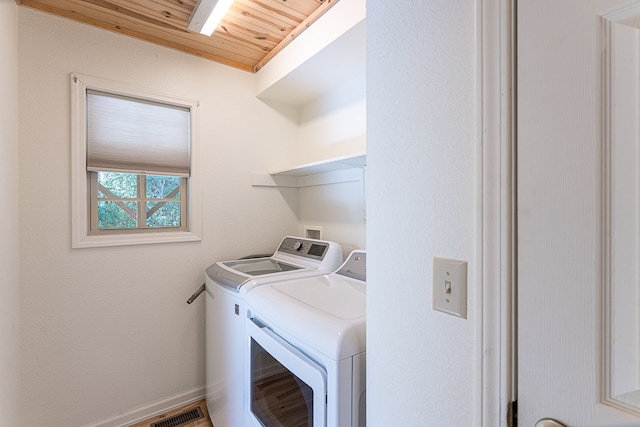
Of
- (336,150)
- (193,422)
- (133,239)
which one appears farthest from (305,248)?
(193,422)

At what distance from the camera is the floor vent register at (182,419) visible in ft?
5.77

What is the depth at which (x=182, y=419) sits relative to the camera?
1.80 metres

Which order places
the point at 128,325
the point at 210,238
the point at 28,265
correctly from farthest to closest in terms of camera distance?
the point at 210,238
the point at 128,325
the point at 28,265

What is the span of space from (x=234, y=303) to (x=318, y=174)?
1.16 metres

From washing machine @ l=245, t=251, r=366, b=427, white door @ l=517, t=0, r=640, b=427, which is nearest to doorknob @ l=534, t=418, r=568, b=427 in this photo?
white door @ l=517, t=0, r=640, b=427

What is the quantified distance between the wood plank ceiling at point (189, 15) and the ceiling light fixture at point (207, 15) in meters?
0.06

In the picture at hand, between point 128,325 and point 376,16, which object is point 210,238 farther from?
point 376,16

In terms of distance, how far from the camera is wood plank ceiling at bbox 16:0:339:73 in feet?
5.03

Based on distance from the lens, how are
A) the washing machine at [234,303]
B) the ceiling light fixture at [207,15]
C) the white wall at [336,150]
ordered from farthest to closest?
the white wall at [336,150], the ceiling light fixture at [207,15], the washing machine at [234,303]

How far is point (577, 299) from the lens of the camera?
0.43m

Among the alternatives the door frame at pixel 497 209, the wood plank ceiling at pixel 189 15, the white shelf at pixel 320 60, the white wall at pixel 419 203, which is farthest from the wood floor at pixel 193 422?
the wood plank ceiling at pixel 189 15

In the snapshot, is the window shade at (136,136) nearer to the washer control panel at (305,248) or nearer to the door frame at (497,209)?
the washer control panel at (305,248)

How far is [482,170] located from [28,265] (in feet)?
7.03

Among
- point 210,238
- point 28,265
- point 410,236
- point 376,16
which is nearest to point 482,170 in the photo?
point 410,236
